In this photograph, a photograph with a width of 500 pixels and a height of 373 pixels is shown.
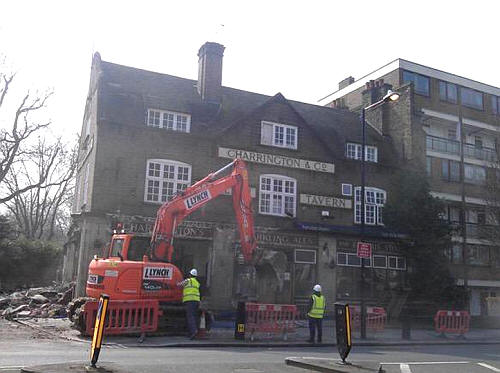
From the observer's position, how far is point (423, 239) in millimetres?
26703

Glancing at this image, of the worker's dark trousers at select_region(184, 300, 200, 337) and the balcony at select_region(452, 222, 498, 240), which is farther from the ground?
the balcony at select_region(452, 222, 498, 240)

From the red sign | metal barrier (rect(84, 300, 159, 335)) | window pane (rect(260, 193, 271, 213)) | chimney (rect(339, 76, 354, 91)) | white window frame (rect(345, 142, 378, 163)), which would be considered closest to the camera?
metal barrier (rect(84, 300, 159, 335))

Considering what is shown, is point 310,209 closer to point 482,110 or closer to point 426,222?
point 426,222

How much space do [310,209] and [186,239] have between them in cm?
668

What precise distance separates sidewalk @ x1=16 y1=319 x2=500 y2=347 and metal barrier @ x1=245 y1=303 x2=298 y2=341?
29cm

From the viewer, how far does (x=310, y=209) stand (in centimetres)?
2653

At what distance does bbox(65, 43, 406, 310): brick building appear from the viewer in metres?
23.0

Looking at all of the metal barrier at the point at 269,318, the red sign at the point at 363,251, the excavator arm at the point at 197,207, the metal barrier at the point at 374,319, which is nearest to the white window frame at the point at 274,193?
the excavator arm at the point at 197,207

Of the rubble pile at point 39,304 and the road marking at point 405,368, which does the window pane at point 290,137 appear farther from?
the road marking at point 405,368

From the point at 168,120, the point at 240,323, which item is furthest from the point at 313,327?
the point at 168,120


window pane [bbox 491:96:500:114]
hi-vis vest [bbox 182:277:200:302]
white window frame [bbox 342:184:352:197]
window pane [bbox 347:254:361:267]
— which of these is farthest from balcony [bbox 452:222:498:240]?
hi-vis vest [bbox 182:277:200:302]

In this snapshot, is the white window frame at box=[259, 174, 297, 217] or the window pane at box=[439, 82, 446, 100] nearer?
the white window frame at box=[259, 174, 297, 217]

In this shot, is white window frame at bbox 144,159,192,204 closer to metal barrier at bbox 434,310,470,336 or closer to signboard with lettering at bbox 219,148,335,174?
signboard with lettering at bbox 219,148,335,174

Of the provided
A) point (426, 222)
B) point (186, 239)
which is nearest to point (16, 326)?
point (186, 239)
